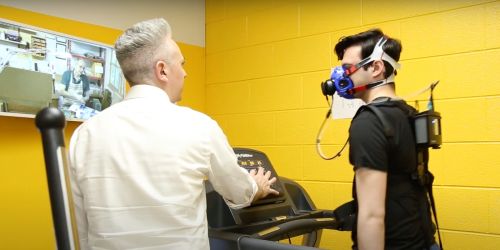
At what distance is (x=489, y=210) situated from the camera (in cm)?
227

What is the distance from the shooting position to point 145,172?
1.28 meters

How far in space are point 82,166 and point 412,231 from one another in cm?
111

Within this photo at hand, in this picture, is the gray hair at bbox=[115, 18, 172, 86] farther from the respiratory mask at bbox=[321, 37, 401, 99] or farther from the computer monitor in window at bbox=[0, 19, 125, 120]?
the computer monitor in window at bbox=[0, 19, 125, 120]

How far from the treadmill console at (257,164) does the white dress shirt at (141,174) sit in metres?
0.65

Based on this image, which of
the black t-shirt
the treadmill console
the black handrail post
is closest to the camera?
the black handrail post

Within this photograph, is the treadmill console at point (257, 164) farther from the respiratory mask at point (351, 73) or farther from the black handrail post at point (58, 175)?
the black handrail post at point (58, 175)

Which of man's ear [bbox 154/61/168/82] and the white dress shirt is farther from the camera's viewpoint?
man's ear [bbox 154/61/168/82]

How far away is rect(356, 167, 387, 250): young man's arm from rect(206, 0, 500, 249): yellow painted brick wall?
1.24 m

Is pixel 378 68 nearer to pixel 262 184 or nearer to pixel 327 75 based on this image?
pixel 262 184

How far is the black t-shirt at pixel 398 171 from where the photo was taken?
4.56 feet

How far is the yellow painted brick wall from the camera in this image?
2.30 m

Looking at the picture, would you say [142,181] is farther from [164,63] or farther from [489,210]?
[489,210]

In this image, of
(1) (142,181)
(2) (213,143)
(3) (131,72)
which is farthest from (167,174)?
(3) (131,72)

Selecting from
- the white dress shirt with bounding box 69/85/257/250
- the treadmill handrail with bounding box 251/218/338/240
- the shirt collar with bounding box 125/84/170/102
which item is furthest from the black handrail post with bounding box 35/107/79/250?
the treadmill handrail with bounding box 251/218/338/240
